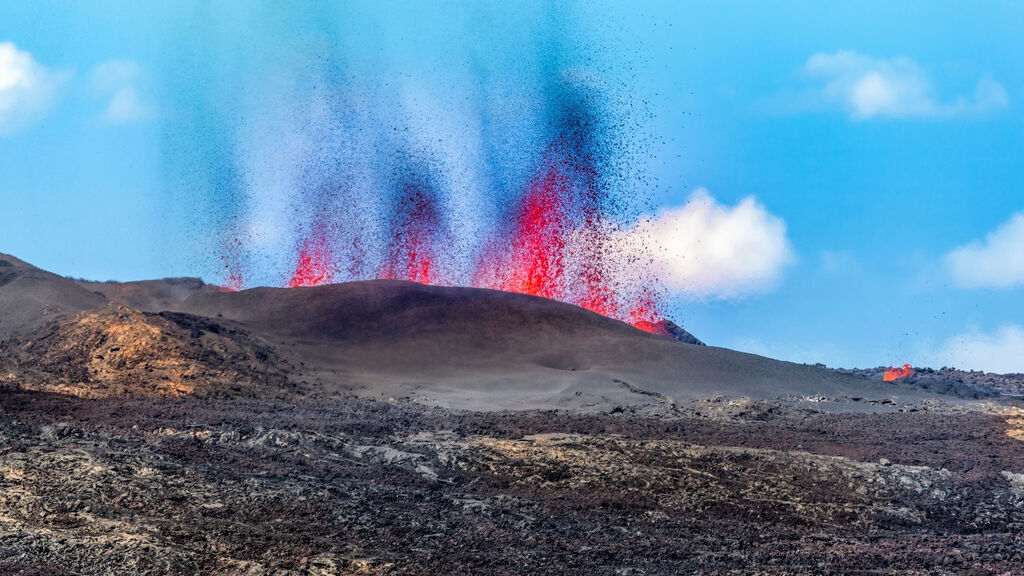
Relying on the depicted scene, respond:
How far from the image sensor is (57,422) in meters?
17.7

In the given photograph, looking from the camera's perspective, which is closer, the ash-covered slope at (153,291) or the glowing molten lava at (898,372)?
the glowing molten lava at (898,372)

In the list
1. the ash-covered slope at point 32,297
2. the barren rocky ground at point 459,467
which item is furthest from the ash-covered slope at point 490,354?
the ash-covered slope at point 32,297

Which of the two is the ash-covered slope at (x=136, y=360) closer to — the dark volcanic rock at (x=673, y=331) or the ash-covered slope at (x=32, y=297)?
the ash-covered slope at (x=32, y=297)

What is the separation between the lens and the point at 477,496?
14.8 meters

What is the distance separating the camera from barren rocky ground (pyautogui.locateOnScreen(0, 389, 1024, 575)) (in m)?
11.0

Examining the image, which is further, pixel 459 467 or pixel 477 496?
pixel 459 467

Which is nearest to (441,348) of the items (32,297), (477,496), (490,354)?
(490,354)

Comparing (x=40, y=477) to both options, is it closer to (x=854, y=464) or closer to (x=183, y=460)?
(x=183, y=460)

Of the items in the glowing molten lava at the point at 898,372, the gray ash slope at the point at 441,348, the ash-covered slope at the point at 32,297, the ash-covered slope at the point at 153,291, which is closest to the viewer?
the gray ash slope at the point at 441,348

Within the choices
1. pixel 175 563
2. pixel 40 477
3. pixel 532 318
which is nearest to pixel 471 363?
pixel 532 318

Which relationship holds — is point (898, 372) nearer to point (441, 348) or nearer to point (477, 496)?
point (441, 348)

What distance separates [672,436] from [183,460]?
1107 centimetres

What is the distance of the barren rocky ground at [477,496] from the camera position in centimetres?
1098

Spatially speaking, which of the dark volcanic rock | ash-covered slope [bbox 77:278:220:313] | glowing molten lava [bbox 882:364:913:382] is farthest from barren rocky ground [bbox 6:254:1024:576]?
the dark volcanic rock
